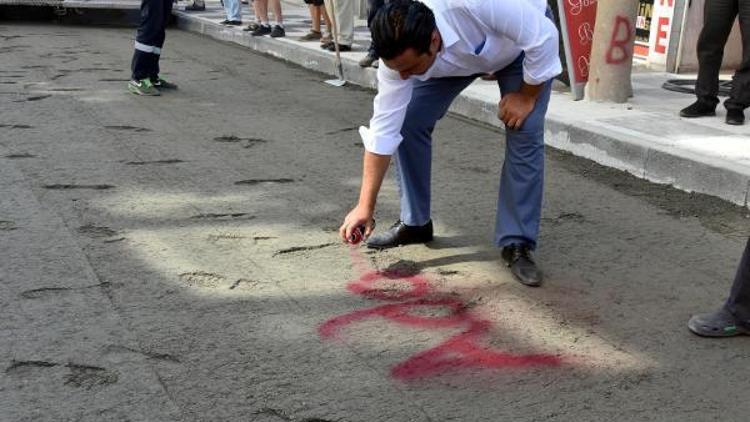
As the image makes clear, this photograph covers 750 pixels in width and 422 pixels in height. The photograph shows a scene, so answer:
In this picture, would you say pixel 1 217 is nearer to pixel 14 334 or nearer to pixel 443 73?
pixel 14 334

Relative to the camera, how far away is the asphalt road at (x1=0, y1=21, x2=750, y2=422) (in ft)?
8.27

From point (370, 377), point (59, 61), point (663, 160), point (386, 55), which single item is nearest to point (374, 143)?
point (386, 55)

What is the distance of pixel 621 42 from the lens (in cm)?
620

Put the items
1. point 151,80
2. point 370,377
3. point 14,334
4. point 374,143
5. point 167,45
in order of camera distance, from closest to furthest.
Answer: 1. point 370,377
2. point 14,334
3. point 374,143
4. point 151,80
5. point 167,45

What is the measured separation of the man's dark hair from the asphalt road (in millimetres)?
934

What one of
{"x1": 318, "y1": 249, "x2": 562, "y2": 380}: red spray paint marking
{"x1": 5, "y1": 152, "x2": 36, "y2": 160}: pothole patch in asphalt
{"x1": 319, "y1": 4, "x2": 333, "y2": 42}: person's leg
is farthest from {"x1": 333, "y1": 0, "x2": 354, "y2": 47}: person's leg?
{"x1": 318, "y1": 249, "x2": 562, "y2": 380}: red spray paint marking

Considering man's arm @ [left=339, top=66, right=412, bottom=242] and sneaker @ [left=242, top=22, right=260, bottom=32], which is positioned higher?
man's arm @ [left=339, top=66, right=412, bottom=242]

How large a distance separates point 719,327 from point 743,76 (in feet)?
9.90

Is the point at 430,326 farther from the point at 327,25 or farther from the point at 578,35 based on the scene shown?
the point at 327,25

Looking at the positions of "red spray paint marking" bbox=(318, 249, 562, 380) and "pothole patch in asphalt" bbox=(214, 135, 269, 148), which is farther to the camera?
"pothole patch in asphalt" bbox=(214, 135, 269, 148)

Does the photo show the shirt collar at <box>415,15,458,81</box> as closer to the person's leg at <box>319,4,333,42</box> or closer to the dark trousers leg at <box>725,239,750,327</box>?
the dark trousers leg at <box>725,239,750,327</box>

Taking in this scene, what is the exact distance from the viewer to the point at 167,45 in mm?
10625

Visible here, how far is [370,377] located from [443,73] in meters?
1.25

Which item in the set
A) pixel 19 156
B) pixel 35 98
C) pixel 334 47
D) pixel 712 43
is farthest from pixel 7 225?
pixel 334 47
